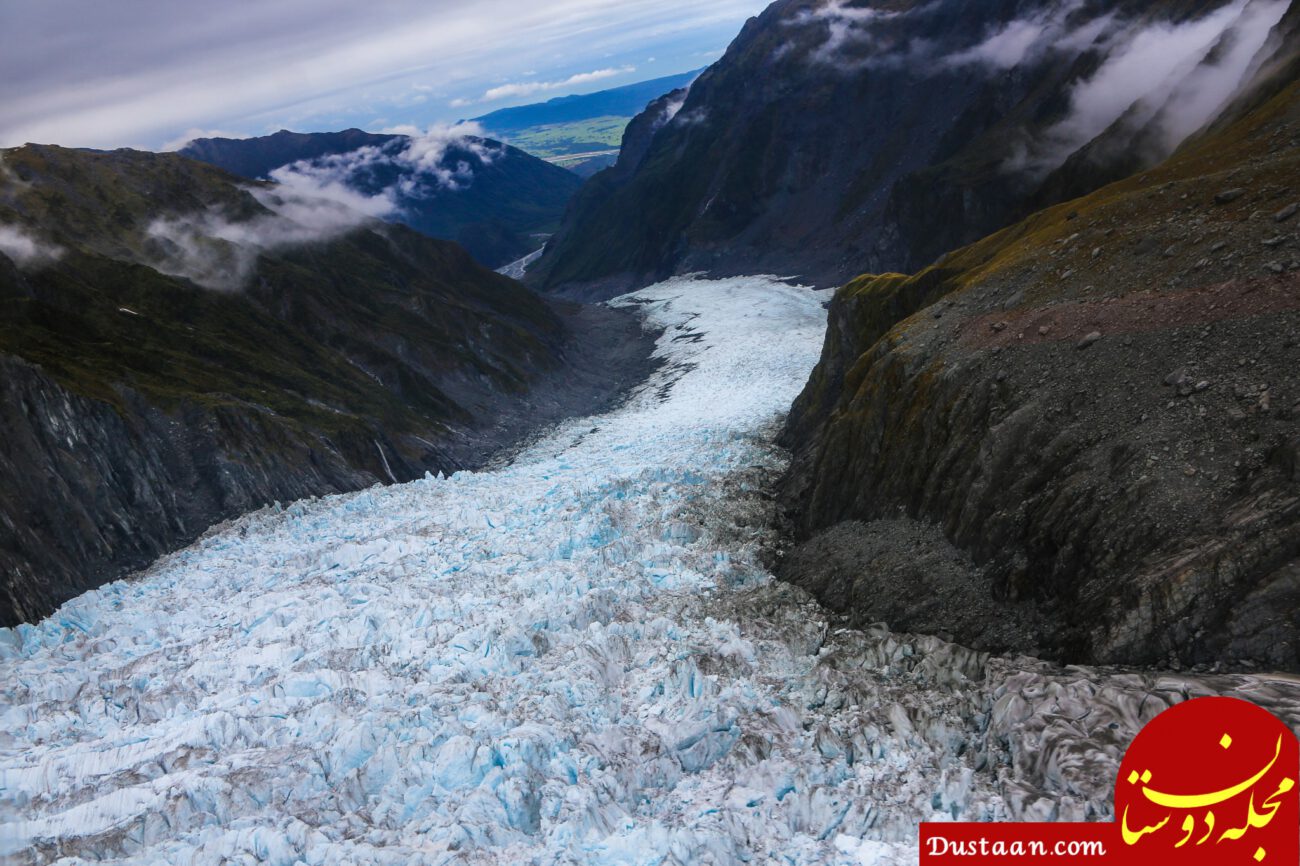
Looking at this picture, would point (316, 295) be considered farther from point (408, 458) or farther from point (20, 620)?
point (20, 620)

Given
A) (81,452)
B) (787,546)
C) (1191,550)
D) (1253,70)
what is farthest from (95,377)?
(1253,70)

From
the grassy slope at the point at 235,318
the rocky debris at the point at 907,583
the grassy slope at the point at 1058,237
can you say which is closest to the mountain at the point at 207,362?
the grassy slope at the point at 235,318
